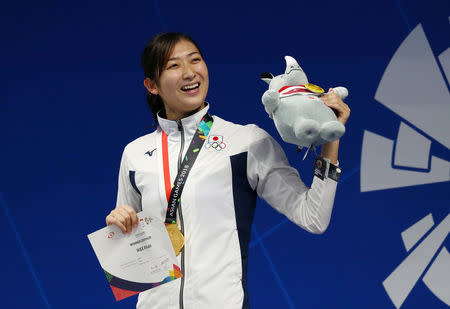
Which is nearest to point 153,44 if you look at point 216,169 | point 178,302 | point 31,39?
point 216,169

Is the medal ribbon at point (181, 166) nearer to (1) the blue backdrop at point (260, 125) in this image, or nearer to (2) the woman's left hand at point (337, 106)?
(2) the woman's left hand at point (337, 106)

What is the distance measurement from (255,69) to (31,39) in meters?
1.04

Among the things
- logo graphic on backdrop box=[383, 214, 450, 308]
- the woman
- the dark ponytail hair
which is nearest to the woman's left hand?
the woman

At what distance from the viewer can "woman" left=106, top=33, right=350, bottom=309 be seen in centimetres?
130

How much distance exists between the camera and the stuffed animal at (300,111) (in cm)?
115

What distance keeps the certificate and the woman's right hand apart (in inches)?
0.6

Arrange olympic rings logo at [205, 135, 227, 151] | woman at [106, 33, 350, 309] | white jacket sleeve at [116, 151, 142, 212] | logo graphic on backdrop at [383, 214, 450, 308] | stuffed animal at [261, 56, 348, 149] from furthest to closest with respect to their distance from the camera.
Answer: logo graphic on backdrop at [383, 214, 450, 308]
white jacket sleeve at [116, 151, 142, 212]
olympic rings logo at [205, 135, 227, 151]
woman at [106, 33, 350, 309]
stuffed animal at [261, 56, 348, 149]

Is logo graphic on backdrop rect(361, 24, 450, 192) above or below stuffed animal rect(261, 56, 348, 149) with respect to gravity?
below

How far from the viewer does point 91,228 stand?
2547mm

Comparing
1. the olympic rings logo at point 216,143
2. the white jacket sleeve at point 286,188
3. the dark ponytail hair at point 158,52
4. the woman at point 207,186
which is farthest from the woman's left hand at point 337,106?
the dark ponytail hair at point 158,52

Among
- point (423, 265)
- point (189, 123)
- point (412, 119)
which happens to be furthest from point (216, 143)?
point (423, 265)

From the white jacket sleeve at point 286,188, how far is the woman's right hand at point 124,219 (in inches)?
11.8

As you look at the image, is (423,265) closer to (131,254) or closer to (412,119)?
(412,119)

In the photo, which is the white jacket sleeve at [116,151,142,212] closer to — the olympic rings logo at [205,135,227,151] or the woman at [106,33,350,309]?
the woman at [106,33,350,309]
